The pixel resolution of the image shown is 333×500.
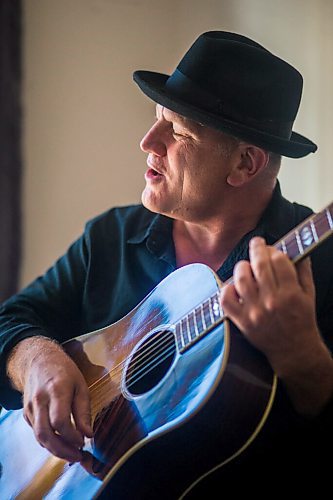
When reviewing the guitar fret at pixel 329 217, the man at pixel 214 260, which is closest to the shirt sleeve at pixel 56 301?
the man at pixel 214 260

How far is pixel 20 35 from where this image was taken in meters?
2.03

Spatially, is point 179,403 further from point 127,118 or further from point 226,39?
point 127,118

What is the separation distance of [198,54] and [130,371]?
554mm

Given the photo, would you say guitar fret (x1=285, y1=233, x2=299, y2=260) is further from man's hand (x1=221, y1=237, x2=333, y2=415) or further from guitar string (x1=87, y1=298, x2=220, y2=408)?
guitar string (x1=87, y1=298, x2=220, y2=408)

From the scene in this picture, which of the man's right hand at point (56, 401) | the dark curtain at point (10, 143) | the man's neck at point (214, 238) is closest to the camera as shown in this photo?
the man's right hand at point (56, 401)

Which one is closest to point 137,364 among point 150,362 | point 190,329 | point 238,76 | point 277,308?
point 150,362

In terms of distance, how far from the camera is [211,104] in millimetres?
1181

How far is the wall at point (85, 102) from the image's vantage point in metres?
2.07

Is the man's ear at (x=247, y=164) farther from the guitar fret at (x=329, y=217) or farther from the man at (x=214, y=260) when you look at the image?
the guitar fret at (x=329, y=217)

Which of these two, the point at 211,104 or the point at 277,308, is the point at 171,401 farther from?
the point at 211,104

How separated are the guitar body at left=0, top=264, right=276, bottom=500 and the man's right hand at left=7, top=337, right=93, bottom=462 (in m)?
0.02

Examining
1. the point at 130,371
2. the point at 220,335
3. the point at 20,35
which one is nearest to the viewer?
the point at 220,335

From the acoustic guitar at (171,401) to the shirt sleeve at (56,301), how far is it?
0.27 m

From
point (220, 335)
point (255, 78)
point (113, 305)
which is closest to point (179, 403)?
point (220, 335)
